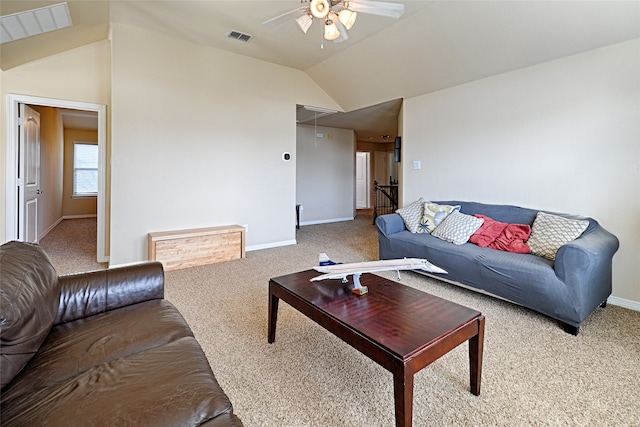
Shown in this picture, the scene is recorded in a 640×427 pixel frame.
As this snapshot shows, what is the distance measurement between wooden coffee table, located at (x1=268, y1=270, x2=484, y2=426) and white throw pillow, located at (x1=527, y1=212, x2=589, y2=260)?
1.59 metres

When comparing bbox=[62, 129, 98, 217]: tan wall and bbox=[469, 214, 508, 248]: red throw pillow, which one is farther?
bbox=[62, 129, 98, 217]: tan wall

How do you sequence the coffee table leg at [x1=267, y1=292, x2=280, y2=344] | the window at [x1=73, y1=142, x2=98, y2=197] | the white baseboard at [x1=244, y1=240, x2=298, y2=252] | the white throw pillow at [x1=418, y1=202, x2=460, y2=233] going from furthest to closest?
the window at [x1=73, y1=142, x2=98, y2=197] → the white baseboard at [x1=244, y1=240, x2=298, y2=252] → the white throw pillow at [x1=418, y1=202, x2=460, y2=233] → the coffee table leg at [x1=267, y1=292, x2=280, y2=344]

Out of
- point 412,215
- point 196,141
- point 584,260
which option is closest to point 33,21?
point 196,141

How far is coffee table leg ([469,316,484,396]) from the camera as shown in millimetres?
1486

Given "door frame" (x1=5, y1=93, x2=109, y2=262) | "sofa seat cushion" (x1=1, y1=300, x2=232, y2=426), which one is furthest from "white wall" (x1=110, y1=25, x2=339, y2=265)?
"sofa seat cushion" (x1=1, y1=300, x2=232, y2=426)

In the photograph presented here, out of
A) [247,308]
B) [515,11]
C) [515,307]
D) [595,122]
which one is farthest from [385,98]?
[247,308]

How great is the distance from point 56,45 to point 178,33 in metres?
1.29

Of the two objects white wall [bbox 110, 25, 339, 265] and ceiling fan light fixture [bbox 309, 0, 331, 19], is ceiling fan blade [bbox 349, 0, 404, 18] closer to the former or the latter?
ceiling fan light fixture [bbox 309, 0, 331, 19]

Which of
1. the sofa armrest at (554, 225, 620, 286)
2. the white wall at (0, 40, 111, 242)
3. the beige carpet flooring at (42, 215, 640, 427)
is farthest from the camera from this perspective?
the white wall at (0, 40, 111, 242)

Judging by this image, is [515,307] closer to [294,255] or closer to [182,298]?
[294,255]

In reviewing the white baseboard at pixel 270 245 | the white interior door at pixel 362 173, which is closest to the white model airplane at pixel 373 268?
the white baseboard at pixel 270 245

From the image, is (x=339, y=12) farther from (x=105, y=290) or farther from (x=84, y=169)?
(x=84, y=169)

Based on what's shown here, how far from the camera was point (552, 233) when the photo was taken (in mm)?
2611

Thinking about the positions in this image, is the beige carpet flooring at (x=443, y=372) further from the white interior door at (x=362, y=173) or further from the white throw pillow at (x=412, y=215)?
the white interior door at (x=362, y=173)
